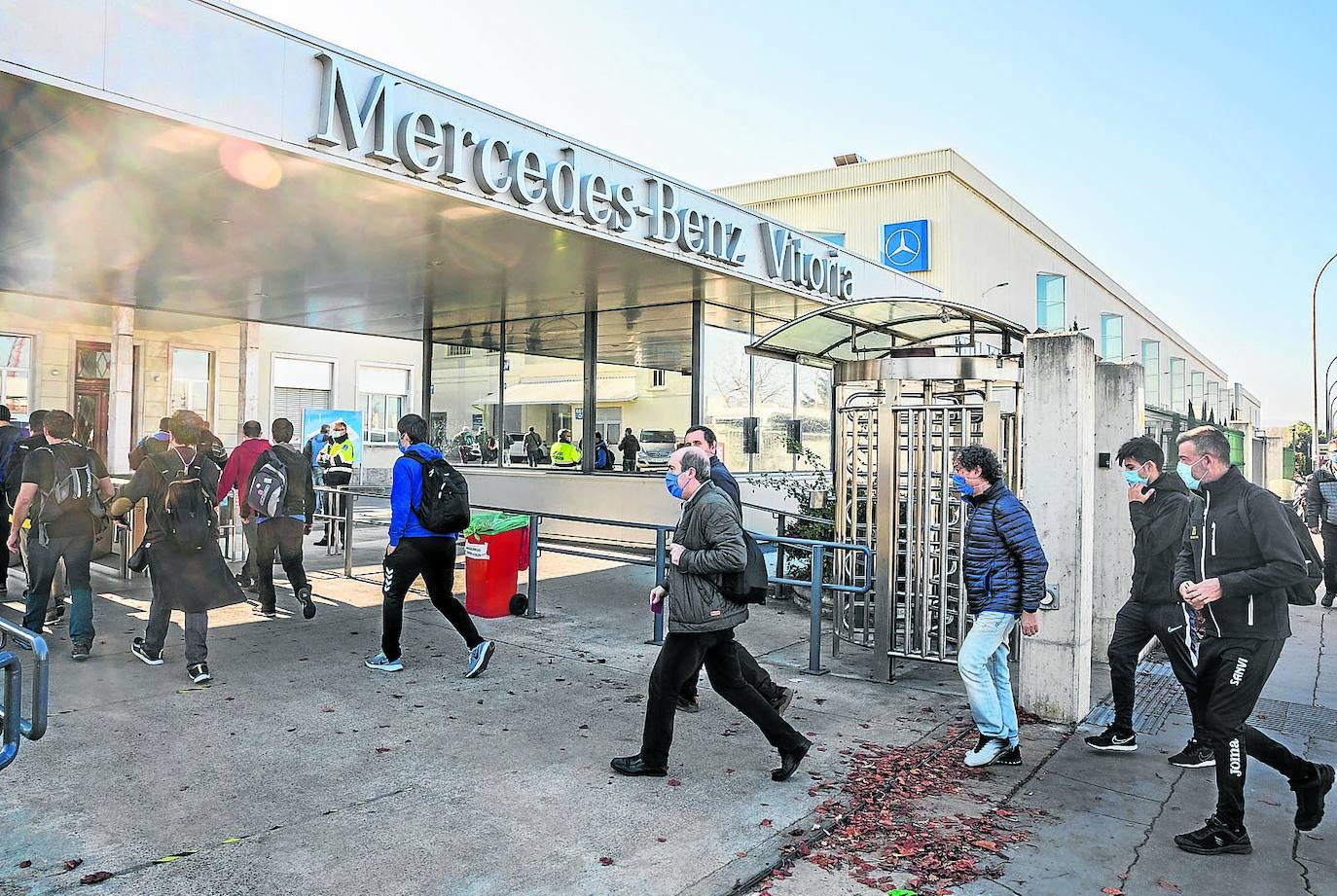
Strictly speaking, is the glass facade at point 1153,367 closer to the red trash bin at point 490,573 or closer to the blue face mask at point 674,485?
the red trash bin at point 490,573

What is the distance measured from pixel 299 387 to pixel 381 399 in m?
2.67

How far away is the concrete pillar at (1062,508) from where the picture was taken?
223 inches

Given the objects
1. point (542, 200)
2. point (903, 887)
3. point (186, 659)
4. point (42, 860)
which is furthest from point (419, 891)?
point (542, 200)

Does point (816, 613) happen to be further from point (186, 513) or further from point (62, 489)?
point (62, 489)

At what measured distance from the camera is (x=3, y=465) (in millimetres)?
7879

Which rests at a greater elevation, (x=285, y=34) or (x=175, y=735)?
(x=285, y=34)

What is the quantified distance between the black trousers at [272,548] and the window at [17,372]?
14.7m

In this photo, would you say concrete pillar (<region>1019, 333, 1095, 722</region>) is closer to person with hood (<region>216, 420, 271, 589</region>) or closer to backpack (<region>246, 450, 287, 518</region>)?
backpack (<region>246, 450, 287, 518</region>)

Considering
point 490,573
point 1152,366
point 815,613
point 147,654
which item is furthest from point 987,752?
point 1152,366

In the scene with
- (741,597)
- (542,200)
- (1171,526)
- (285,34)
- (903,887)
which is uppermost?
(285,34)

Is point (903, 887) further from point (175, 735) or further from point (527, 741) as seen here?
point (175, 735)

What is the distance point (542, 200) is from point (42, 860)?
706 centimetres

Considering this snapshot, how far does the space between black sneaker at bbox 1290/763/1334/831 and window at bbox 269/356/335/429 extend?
25077 millimetres

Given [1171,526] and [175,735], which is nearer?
[175,735]
